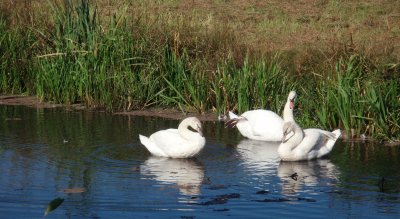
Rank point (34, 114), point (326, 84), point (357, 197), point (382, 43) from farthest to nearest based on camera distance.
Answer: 1. point (382, 43)
2. point (34, 114)
3. point (326, 84)
4. point (357, 197)

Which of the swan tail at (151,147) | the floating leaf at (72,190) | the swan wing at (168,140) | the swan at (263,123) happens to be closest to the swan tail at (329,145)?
the swan at (263,123)

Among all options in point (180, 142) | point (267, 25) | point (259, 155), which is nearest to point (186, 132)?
point (180, 142)

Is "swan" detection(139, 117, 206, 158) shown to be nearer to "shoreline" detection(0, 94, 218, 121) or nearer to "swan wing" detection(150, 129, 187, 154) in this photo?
"swan wing" detection(150, 129, 187, 154)

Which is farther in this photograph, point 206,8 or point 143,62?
point 206,8

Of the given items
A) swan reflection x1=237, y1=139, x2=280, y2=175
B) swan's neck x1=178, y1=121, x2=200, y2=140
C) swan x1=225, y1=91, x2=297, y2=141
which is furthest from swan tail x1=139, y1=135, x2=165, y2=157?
swan x1=225, y1=91, x2=297, y2=141

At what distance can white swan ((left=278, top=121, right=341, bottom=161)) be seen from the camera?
40.0 ft

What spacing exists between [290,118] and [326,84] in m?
1.16

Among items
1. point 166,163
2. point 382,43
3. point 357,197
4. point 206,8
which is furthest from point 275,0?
point 357,197

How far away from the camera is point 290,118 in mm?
13312

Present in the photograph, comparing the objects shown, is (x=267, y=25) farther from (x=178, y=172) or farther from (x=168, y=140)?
(x=178, y=172)

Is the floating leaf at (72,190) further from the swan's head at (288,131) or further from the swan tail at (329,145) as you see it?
the swan tail at (329,145)

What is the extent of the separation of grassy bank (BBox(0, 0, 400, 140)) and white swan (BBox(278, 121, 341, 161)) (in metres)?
1.08

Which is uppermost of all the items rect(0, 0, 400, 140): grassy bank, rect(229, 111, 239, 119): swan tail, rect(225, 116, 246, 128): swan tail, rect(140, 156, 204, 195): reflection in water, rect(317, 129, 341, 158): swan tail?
rect(0, 0, 400, 140): grassy bank

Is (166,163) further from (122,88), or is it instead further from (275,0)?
(275,0)
